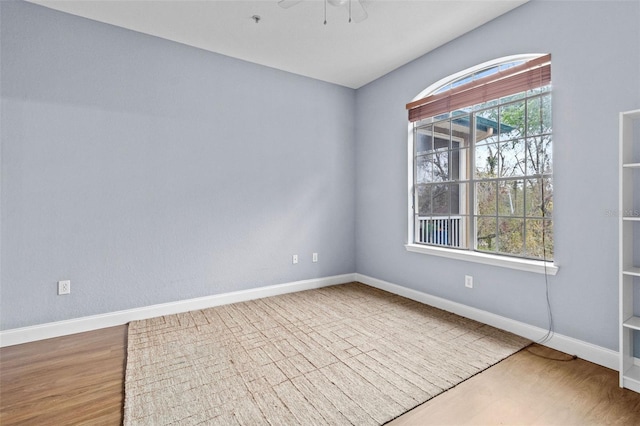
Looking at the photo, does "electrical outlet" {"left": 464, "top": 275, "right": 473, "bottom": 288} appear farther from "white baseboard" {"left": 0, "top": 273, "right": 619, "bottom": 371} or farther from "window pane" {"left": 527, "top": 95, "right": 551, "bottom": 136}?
"window pane" {"left": 527, "top": 95, "right": 551, "bottom": 136}

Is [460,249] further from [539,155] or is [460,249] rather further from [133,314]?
[133,314]

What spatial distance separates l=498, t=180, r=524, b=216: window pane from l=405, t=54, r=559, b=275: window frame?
0.30 meters

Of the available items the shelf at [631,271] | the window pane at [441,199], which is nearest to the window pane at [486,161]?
the window pane at [441,199]

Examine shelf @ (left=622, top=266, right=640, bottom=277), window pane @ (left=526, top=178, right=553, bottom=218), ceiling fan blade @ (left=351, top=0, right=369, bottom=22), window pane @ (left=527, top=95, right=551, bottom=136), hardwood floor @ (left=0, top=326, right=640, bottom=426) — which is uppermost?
ceiling fan blade @ (left=351, top=0, right=369, bottom=22)

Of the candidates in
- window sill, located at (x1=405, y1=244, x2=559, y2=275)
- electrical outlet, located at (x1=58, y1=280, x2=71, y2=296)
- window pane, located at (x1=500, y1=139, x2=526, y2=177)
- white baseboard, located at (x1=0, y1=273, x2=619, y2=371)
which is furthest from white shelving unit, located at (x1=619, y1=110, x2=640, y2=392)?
electrical outlet, located at (x1=58, y1=280, x2=71, y2=296)

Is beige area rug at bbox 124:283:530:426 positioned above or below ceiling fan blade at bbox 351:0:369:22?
below

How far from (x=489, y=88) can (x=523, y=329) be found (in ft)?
6.98

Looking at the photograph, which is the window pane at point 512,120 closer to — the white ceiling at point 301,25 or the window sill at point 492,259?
the white ceiling at point 301,25

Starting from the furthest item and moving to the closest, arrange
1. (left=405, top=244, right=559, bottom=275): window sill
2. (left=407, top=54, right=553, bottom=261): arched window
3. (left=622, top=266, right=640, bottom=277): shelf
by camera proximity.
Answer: (left=407, top=54, right=553, bottom=261): arched window
(left=405, top=244, right=559, bottom=275): window sill
(left=622, top=266, right=640, bottom=277): shelf

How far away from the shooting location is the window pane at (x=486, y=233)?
9.84ft

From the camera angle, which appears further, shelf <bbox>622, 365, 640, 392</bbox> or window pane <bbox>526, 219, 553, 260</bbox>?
window pane <bbox>526, 219, 553, 260</bbox>

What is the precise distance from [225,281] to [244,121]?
72.7 inches

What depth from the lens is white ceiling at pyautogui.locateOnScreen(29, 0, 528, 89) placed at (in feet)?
8.54

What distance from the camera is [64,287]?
8.92ft
